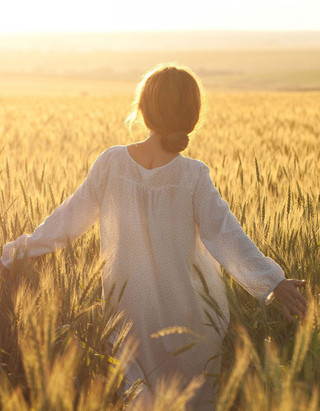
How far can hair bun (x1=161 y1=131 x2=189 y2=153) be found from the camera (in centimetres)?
169

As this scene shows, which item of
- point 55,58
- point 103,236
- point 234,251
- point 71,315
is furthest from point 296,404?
point 55,58

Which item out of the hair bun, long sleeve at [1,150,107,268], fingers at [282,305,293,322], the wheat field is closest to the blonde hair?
the hair bun

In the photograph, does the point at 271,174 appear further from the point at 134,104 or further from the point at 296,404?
the point at 296,404

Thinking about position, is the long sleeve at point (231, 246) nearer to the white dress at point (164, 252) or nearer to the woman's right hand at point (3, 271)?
the white dress at point (164, 252)

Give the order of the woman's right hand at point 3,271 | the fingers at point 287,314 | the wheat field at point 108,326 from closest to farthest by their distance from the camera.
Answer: the wheat field at point 108,326, the fingers at point 287,314, the woman's right hand at point 3,271

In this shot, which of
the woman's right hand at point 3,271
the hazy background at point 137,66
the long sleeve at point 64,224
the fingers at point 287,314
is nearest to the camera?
the fingers at point 287,314

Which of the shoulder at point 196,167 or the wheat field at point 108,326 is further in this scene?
the shoulder at point 196,167

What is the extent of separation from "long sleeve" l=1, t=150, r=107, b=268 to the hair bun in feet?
0.78

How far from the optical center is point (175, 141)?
169 cm

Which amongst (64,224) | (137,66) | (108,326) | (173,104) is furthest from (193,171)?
(137,66)

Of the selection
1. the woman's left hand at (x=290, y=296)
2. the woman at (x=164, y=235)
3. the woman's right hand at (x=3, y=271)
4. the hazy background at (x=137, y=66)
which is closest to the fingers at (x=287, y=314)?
the woman's left hand at (x=290, y=296)

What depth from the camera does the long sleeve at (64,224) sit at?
1.75 m

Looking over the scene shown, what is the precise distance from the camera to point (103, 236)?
182 centimetres

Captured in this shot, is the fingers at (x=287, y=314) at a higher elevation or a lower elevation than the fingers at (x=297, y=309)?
lower
